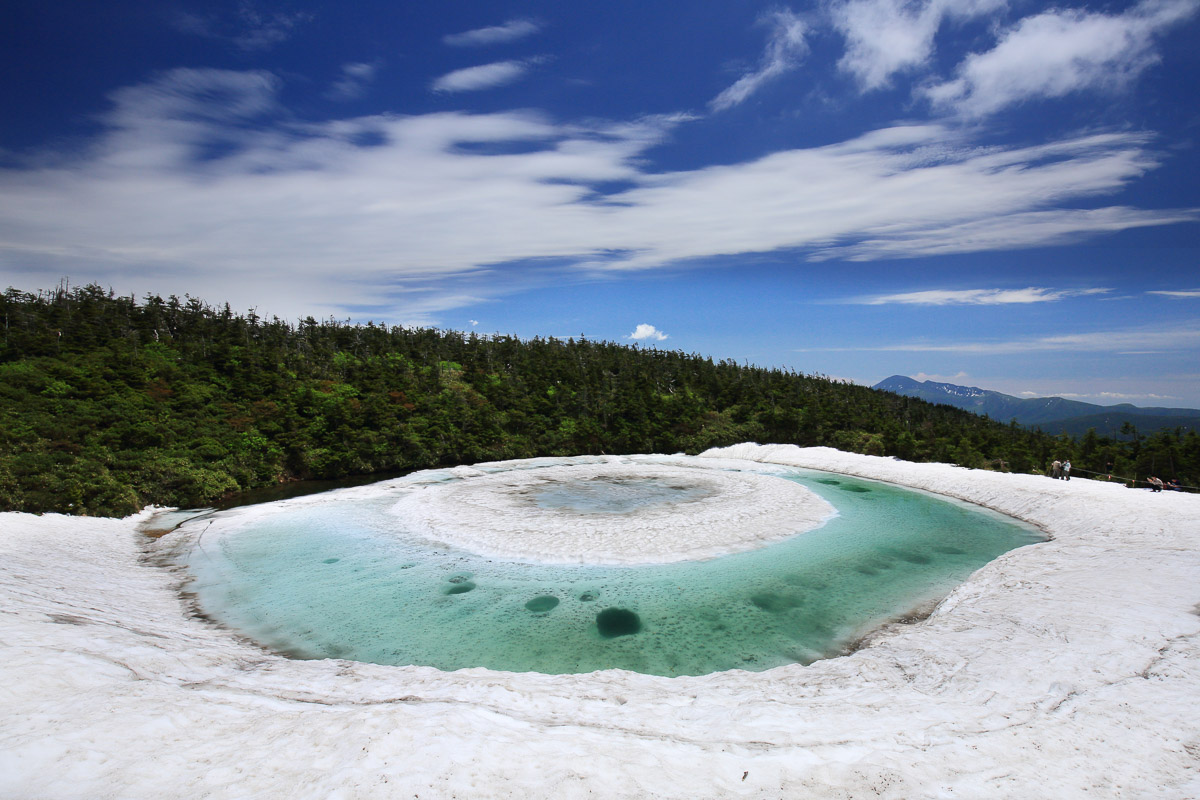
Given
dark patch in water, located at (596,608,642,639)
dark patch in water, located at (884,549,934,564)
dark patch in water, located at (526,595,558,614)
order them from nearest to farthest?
1. dark patch in water, located at (596,608,642,639)
2. dark patch in water, located at (526,595,558,614)
3. dark patch in water, located at (884,549,934,564)

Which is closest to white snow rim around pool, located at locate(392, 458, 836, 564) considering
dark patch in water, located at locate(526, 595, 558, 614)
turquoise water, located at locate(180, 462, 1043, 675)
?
turquoise water, located at locate(180, 462, 1043, 675)

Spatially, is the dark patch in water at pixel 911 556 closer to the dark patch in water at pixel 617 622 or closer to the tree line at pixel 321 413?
the dark patch in water at pixel 617 622

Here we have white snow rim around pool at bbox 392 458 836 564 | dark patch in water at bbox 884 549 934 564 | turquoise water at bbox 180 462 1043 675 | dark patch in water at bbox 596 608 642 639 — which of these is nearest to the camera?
turquoise water at bbox 180 462 1043 675

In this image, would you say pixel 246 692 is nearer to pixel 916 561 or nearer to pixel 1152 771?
pixel 1152 771

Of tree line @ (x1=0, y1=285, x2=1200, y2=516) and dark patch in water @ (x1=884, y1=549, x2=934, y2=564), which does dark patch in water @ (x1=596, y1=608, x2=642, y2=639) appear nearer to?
dark patch in water @ (x1=884, y1=549, x2=934, y2=564)

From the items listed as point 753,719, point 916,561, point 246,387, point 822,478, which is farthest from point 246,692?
point 246,387

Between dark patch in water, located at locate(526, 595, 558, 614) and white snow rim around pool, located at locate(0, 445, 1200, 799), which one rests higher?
white snow rim around pool, located at locate(0, 445, 1200, 799)
